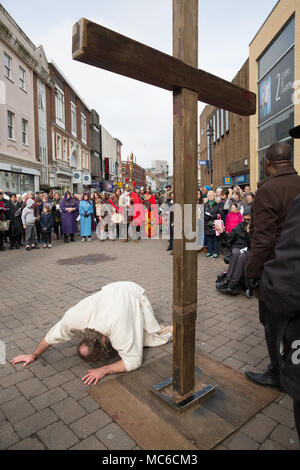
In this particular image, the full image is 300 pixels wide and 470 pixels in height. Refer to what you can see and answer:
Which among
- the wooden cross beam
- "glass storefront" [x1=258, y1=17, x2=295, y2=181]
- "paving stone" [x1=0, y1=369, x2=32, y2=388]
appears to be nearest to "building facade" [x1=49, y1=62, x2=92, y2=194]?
"glass storefront" [x1=258, y1=17, x2=295, y2=181]

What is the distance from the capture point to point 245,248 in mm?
5574

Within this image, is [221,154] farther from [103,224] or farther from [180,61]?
[180,61]

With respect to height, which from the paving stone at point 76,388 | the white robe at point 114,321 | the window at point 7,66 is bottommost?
the paving stone at point 76,388

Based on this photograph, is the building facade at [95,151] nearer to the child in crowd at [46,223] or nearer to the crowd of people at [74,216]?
the crowd of people at [74,216]

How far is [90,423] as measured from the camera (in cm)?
237

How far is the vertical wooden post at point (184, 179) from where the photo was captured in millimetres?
2217

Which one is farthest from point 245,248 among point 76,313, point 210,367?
point 76,313

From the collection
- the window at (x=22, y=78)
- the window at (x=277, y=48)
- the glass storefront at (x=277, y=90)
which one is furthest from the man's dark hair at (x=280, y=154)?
the window at (x=22, y=78)

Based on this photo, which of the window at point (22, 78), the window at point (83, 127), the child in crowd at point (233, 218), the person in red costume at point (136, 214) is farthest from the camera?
the window at point (83, 127)

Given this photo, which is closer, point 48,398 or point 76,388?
point 48,398

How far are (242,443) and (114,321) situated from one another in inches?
51.4

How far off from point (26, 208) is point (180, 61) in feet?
31.1

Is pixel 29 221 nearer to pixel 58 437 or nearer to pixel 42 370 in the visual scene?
pixel 42 370

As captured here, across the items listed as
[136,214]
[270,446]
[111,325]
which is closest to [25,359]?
[111,325]
